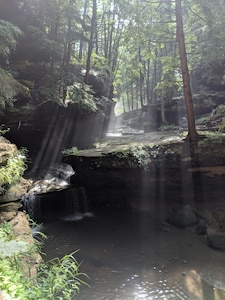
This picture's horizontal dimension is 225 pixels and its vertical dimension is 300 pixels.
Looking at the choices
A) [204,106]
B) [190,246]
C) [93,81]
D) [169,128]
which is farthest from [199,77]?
[190,246]

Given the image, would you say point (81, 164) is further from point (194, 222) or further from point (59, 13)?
point (59, 13)

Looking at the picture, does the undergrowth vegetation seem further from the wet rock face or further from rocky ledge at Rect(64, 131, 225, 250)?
rocky ledge at Rect(64, 131, 225, 250)

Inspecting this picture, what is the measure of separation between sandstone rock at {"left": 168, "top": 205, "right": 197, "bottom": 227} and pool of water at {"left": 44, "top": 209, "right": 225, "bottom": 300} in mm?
266

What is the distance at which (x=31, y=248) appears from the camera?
4.50 m

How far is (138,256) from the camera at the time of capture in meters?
8.12

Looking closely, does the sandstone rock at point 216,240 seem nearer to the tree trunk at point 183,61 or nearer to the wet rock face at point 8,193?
the tree trunk at point 183,61

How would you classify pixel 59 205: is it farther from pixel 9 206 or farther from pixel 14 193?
pixel 9 206

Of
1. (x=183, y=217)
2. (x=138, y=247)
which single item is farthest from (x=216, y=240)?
(x=138, y=247)

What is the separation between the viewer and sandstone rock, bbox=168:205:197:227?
10156 millimetres

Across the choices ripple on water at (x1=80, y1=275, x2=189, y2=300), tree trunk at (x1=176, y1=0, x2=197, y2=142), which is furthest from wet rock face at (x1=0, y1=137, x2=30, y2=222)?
tree trunk at (x1=176, y1=0, x2=197, y2=142)

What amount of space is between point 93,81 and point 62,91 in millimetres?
6153

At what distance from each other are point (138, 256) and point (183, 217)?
10.4 ft

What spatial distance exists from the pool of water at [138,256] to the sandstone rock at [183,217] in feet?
0.87

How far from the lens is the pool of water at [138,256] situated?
6.36 m
